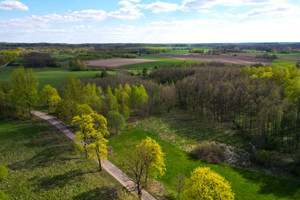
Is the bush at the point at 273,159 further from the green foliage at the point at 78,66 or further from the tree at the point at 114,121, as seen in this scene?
the green foliage at the point at 78,66

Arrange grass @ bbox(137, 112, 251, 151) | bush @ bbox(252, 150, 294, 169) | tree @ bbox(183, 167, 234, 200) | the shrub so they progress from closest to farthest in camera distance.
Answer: tree @ bbox(183, 167, 234, 200), bush @ bbox(252, 150, 294, 169), the shrub, grass @ bbox(137, 112, 251, 151)

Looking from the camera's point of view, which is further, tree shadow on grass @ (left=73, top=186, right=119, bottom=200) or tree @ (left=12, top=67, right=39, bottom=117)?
tree @ (left=12, top=67, right=39, bottom=117)

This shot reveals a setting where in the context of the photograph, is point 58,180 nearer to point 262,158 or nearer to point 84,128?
point 84,128

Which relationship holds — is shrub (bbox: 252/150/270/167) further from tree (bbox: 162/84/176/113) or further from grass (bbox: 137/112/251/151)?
tree (bbox: 162/84/176/113)

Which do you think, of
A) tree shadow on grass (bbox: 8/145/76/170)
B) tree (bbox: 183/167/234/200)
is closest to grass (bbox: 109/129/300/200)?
tree (bbox: 183/167/234/200)

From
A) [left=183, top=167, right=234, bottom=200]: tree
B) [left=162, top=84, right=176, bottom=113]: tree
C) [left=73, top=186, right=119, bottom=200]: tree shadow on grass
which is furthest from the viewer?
[left=162, top=84, right=176, bottom=113]: tree

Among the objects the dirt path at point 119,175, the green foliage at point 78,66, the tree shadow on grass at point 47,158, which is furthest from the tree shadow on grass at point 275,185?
the green foliage at point 78,66

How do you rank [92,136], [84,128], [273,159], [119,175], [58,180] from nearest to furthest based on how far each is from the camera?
[58,180], [119,175], [92,136], [84,128], [273,159]

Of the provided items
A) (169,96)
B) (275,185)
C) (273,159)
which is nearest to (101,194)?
(275,185)
